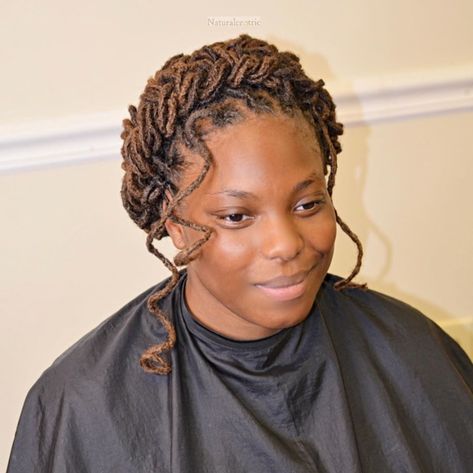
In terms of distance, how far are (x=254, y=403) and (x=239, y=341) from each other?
90 mm

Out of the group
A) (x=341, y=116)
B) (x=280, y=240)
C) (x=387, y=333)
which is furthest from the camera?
(x=341, y=116)

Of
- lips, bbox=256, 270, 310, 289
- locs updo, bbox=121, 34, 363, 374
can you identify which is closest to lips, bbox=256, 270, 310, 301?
lips, bbox=256, 270, 310, 289

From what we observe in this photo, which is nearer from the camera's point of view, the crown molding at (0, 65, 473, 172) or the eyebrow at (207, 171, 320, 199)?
the eyebrow at (207, 171, 320, 199)

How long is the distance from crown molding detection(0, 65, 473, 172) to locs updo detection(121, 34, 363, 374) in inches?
17.5

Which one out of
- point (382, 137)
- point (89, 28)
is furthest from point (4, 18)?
point (382, 137)

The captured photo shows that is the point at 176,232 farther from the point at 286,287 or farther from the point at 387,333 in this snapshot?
the point at 387,333

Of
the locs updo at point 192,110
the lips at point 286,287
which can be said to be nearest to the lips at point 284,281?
the lips at point 286,287

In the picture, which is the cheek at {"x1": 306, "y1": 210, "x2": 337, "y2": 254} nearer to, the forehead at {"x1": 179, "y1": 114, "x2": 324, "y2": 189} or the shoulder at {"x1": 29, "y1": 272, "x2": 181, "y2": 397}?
the forehead at {"x1": 179, "y1": 114, "x2": 324, "y2": 189}

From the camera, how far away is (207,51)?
3.02 ft

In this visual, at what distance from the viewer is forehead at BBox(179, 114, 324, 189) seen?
840mm

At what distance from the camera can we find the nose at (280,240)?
84 centimetres

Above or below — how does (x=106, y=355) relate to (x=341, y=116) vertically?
below

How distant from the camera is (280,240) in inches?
33.0

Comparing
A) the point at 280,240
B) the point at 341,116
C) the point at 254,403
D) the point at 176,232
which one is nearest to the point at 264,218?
the point at 280,240
